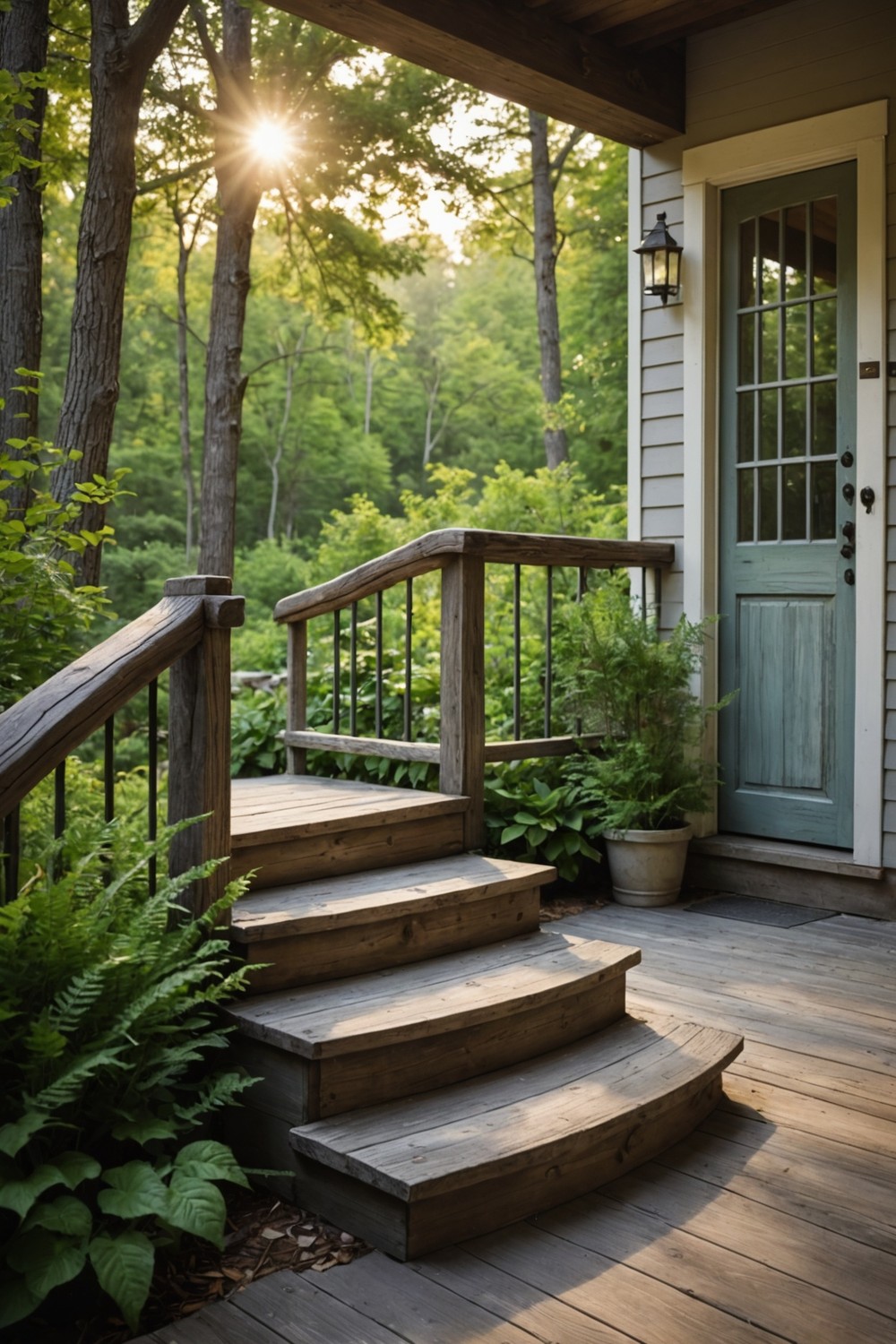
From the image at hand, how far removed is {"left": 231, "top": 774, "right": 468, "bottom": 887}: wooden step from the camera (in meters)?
3.09

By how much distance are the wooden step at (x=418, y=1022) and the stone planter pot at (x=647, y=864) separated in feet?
4.49

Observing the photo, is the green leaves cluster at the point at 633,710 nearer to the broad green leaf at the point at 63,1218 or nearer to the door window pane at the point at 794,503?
the door window pane at the point at 794,503

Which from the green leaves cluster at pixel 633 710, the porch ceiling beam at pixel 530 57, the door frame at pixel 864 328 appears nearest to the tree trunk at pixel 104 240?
the porch ceiling beam at pixel 530 57

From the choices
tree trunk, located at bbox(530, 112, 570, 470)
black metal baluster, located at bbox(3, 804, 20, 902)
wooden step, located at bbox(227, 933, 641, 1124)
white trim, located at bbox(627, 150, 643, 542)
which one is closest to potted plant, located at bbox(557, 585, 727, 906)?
white trim, located at bbox(627, 150, 643, 542)

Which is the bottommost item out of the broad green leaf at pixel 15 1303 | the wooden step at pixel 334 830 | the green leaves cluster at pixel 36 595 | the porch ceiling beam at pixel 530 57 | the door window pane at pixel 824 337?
the broad green leaf at pixel 15 1303

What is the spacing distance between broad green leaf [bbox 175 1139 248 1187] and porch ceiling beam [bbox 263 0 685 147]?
10.8 ft

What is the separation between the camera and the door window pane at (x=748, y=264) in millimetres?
4695

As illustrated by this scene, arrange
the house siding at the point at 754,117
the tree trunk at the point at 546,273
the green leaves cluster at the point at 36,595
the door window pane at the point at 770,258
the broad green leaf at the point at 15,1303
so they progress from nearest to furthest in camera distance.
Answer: the broad green leaf at the point at 15,1303 < the green leaves cluster at the point at 36,595 < the house siding at the point at 754,117 < the door window pane at the point at 770,258 < the tree trunk at the point at 546,273

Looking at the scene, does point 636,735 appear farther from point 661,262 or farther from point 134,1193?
point 134,1193

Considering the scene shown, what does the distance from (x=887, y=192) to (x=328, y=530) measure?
6.69 m

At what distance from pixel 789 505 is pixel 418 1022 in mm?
2901

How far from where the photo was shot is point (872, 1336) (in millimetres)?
1830

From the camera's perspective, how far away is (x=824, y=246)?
4.45m

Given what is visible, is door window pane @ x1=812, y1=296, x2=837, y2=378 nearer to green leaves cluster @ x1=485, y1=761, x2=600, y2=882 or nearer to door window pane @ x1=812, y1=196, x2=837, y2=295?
door window pane @ x1=812, y1=196, x2=837, y2=295
